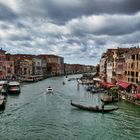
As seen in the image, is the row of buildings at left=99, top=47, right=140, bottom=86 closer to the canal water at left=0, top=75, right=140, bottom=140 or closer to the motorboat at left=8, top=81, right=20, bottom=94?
the canal water at left=0, top=75, right=140, bottom=140

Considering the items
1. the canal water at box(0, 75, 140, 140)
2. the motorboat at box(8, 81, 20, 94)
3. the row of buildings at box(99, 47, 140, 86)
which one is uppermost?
the row of buildings at box(99, 47, 140, 86)

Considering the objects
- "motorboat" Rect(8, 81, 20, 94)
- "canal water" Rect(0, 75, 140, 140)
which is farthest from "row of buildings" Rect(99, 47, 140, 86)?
"motorboat" Rect(8, 81, 20, 94)

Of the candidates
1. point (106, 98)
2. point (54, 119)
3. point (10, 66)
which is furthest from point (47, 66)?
point (54, 119)

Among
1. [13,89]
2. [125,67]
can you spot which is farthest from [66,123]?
[13,89]

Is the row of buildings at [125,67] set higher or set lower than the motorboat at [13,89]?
higher

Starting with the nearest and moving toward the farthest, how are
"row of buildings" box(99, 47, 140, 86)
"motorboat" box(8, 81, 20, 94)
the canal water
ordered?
the canal water, "row of buildings" box(99, 47, 140, 86), "motorboat" box(8, 81, 20, 94)

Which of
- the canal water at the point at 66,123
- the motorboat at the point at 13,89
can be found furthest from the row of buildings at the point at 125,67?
the motorboat at the point at 13,89

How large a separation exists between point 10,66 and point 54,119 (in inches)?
2993

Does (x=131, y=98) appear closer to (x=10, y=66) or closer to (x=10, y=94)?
(x=10, y=94)

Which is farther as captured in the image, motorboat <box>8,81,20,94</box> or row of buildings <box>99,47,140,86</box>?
motorboat <box>8,81,20,94</box>

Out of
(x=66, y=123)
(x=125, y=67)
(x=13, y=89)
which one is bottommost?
(x=66, y=123)

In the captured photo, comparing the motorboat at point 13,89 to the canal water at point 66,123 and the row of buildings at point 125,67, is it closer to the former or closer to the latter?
the canal water at point 66,123

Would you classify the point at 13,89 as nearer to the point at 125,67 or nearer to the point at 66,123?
the point at 125,67

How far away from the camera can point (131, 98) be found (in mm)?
44656
